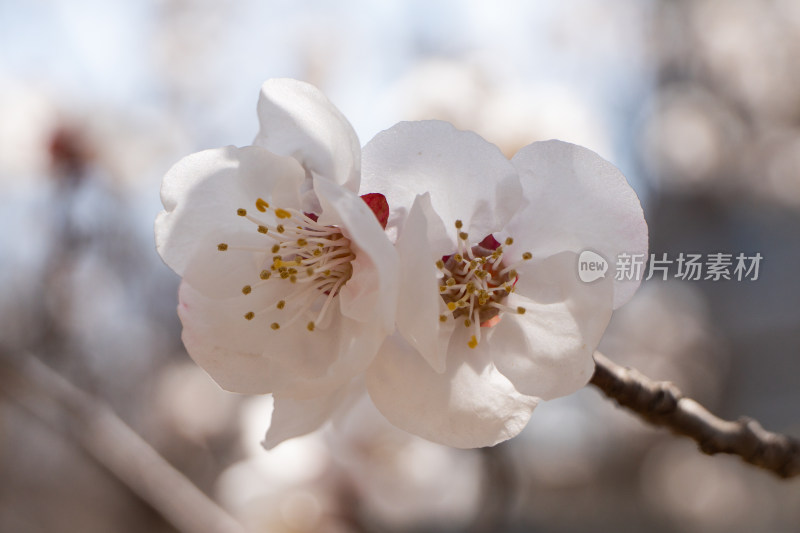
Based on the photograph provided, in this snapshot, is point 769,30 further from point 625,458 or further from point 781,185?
point 625,458

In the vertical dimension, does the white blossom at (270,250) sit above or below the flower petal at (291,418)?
above

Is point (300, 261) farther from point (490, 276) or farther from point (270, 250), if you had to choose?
point (490, 276)

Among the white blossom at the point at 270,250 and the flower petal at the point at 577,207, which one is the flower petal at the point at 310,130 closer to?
the white blossom at the point at 270,250

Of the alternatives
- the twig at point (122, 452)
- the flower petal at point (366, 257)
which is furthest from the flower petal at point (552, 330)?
the twig at point (122, 452)

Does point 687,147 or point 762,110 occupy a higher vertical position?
point 762,110

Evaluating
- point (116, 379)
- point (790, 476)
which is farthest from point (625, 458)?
point (790, 476)

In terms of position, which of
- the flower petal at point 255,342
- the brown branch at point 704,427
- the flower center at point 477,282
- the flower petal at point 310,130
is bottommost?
the flower petal at point 255,342
